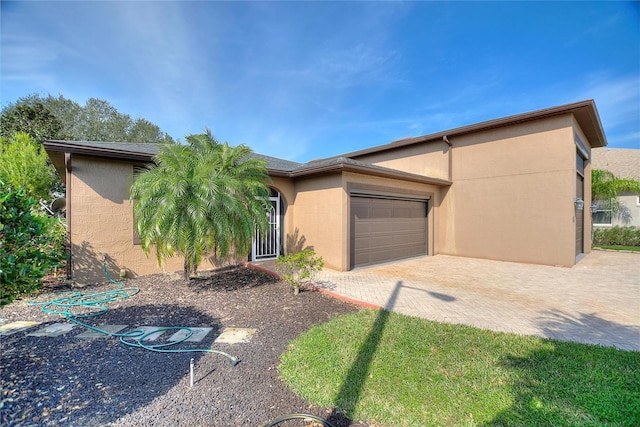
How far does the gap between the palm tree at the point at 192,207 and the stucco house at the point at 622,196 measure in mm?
21103

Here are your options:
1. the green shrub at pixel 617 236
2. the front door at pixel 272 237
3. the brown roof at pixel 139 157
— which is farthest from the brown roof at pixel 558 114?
the front door at pixel 272 237

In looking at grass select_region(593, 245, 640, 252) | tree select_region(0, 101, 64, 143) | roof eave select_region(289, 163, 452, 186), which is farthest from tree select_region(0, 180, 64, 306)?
tree select_region(0, 101, 64, 143)

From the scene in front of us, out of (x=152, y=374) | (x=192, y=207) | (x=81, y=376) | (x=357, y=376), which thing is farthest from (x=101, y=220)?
(x=357, y=376)

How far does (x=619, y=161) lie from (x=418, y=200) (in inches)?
716

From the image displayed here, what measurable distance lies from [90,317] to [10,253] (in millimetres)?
3008

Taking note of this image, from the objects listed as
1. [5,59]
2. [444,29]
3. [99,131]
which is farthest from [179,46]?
[99,131]

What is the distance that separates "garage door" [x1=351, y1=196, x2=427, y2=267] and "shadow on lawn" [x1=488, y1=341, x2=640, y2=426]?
6.06 metres

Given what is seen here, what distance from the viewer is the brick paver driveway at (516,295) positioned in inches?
181

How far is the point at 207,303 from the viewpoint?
222 inches

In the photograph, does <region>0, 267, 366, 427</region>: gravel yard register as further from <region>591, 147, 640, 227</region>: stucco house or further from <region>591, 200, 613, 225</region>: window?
<region>591, 147, 640, 227</region>: stucco house

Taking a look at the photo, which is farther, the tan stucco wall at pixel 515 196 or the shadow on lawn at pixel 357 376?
the tan stucco wall at pixel 515 196

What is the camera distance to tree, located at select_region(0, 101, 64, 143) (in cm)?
1872

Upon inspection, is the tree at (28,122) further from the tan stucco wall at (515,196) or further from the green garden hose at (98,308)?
the tan stucco wall at (515,196)

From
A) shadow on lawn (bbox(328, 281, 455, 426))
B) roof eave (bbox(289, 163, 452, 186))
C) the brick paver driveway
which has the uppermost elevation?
roof eave (bbox(289, 163, 452, 186))
